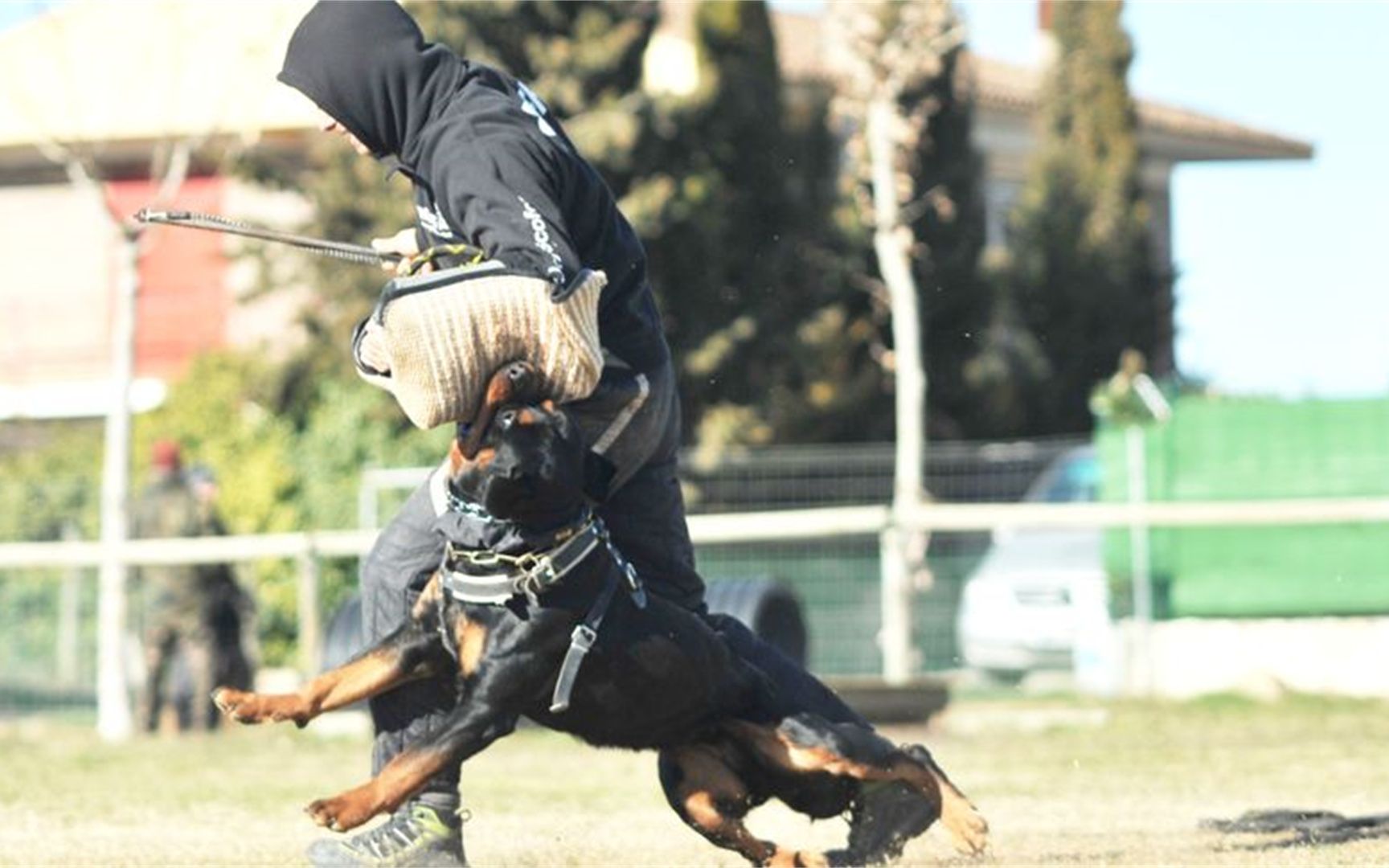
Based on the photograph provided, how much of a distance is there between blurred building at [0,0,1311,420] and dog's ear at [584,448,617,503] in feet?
36.1

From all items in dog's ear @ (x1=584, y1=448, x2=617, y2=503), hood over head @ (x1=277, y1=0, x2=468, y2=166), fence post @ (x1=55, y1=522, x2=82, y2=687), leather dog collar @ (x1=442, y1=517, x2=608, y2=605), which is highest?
hood over head @ (x1=277, y1=0, x2=468, y2=166)

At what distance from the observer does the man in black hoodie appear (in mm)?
4676

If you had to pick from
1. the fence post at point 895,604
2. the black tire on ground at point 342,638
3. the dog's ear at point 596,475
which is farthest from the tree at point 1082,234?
the dog's ear at point 596,475

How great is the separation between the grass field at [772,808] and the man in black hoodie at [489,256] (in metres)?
0.57

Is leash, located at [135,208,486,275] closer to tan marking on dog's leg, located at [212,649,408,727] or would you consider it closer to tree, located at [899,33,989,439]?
tan marking on dog's leg, located at [212,649,408,727]

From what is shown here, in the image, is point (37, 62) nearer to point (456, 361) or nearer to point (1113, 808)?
point (1113, 808)

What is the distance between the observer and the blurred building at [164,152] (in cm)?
1762

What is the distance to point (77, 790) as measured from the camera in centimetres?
865

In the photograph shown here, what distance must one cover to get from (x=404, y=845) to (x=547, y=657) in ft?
2.32

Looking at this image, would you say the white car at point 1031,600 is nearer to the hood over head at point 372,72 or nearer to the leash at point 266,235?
the leash at point 266,235

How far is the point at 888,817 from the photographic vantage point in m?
5.52

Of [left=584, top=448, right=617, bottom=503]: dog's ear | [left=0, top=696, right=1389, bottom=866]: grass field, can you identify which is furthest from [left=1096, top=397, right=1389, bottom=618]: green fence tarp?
[left=584, top=448, right=617, bottom=503]: dog's ear

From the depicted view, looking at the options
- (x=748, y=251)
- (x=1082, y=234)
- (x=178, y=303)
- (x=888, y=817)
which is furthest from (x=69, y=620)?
(x=1082, y=234)

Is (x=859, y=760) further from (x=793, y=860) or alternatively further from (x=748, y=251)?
(x=748, y=251)
